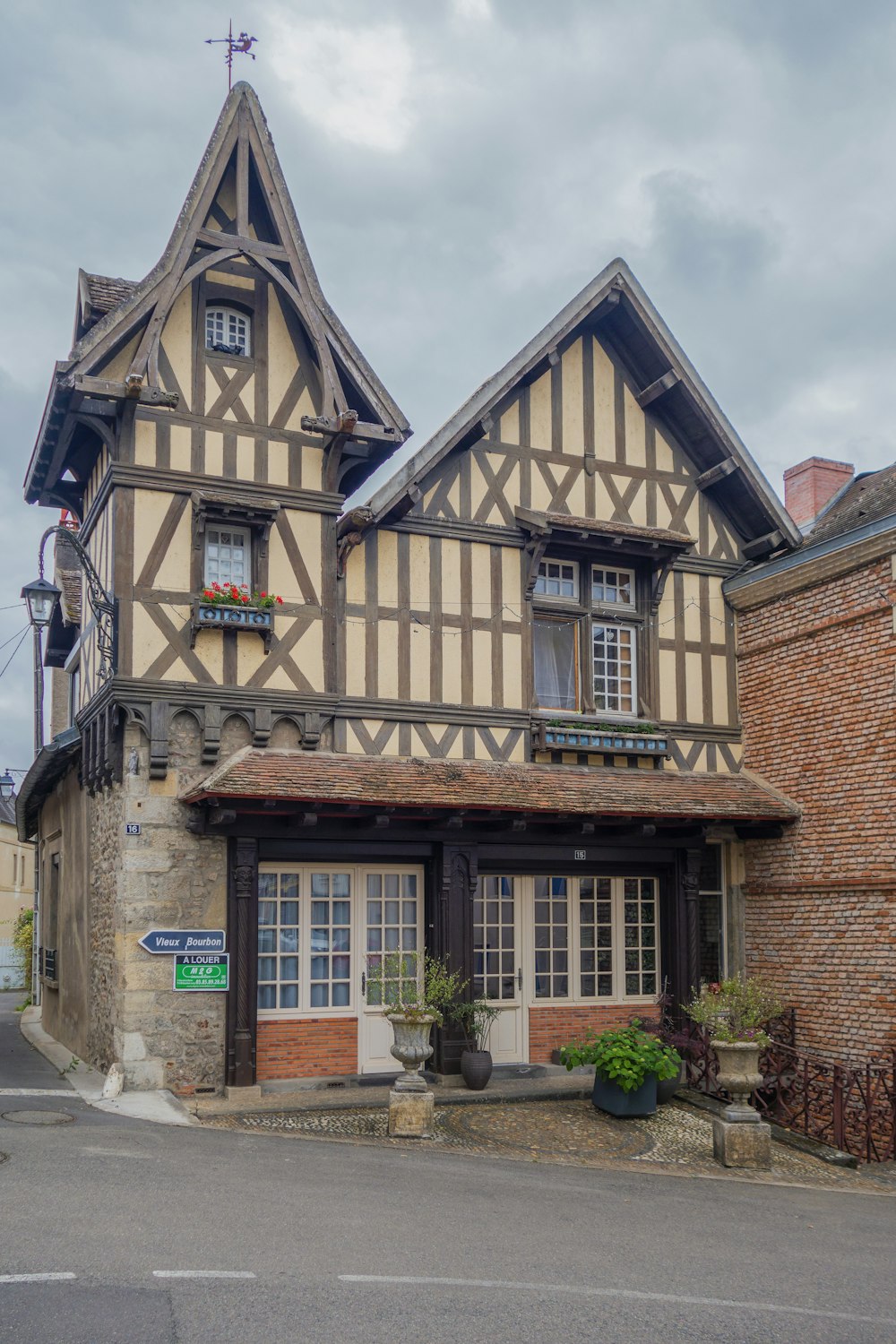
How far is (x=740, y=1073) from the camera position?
10844mm

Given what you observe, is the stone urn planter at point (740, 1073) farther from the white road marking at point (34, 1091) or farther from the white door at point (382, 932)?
the white road marking at point (34, 1091)

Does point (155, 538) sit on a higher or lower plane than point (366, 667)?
higher

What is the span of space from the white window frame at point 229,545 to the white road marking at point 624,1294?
771 cm

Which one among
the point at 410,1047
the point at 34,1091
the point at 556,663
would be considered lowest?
the point at 34,1091

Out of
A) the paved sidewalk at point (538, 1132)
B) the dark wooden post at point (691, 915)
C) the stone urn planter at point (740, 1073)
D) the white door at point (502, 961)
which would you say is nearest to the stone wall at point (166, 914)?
the paved sidewalk at point (538, 1132)

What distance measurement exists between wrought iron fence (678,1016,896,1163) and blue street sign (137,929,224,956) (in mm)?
5121

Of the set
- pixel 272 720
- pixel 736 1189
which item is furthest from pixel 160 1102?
pixel 736 1189

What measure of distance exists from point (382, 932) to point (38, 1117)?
4.01m

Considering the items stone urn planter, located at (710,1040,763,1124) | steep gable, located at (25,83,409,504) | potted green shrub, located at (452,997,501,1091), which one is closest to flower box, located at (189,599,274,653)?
steep gable, located at (25,83,409,504)

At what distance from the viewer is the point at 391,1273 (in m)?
6.41

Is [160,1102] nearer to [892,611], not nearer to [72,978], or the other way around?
[72,978]

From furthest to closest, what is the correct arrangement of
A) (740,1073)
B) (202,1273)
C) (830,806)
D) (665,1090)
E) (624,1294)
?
(830,806)
(665,1090)
(740,1073)
(624,1294)
(202,1273)

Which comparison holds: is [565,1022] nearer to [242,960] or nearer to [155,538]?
[242,960]

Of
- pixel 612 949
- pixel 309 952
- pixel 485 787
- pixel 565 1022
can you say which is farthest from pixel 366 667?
pixel 565 1022
